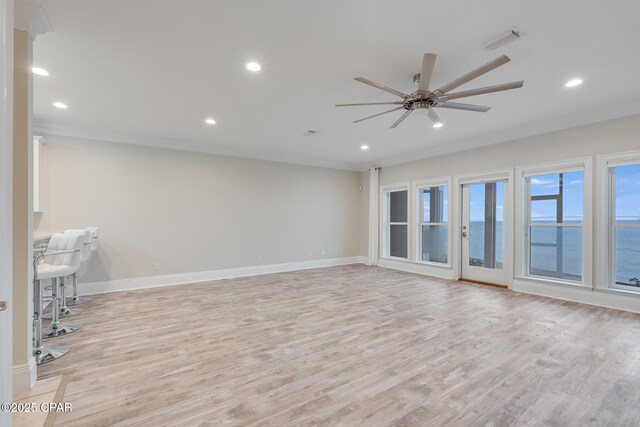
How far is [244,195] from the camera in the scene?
6.52m

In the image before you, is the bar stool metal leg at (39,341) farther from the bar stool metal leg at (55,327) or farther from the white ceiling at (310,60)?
the white ceiling at (310,60)

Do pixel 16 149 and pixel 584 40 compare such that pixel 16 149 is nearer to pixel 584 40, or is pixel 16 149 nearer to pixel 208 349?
pixel 208 349

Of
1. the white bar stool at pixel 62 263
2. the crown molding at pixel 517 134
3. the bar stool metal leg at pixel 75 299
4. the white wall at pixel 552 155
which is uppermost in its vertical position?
the crown molding at pixel 517 134

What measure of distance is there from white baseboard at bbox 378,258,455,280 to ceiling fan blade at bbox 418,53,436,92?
15.2 feet

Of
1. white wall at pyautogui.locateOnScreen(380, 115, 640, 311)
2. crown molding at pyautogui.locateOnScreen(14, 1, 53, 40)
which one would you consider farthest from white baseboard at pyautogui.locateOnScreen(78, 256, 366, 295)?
crown molding at pyautogui.locateOnScreen(14, 1, 53, 40)

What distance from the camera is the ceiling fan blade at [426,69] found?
2.29m

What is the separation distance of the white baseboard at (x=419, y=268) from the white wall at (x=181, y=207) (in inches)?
59.8

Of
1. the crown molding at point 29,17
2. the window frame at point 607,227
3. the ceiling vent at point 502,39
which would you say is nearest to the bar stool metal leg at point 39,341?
the crown molding at point 29,17

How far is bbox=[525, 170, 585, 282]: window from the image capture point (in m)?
4.64

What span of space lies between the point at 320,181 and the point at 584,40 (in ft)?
18.8

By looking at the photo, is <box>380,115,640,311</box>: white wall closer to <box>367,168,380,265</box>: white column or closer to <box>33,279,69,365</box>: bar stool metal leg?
<box>367,168,380,265</box>: white column

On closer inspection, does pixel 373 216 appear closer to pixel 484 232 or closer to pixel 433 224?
pixel 433 224

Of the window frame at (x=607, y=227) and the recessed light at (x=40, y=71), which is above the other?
the recessed light at (x=40, y=71)

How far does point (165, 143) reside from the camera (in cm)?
564
